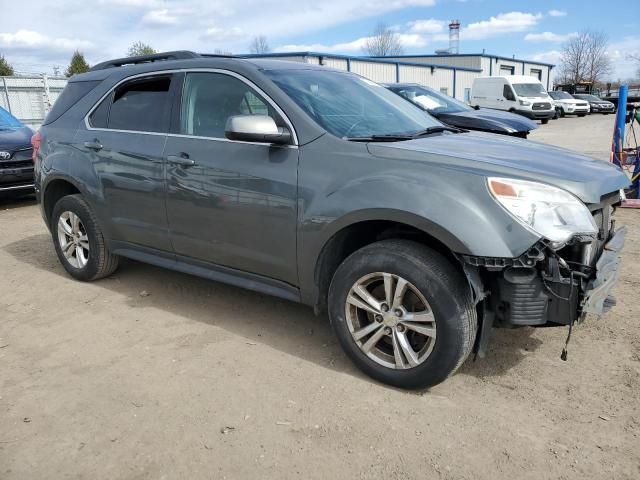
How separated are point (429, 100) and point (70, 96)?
7.05m

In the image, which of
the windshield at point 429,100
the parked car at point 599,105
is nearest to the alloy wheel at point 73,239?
the windshield at point 429,100

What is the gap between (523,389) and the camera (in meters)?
2.99

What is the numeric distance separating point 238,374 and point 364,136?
162 centimetres

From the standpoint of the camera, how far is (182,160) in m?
3.70

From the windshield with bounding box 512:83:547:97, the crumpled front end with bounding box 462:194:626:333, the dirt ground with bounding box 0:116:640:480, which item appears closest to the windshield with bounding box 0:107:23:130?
the dirt ground with bounding box 0:116:640:480

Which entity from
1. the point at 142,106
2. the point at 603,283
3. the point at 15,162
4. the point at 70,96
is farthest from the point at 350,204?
the point at 15,162

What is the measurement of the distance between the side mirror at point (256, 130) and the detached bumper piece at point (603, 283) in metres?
A: 1.83

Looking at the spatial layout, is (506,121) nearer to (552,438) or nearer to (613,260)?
(613,260)

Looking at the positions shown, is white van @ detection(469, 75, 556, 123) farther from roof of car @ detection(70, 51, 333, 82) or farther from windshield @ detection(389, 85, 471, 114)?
roof of car @ detection(70, 51, 333, 82)

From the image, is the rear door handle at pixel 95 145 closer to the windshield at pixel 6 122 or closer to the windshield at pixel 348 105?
the windshield at pixel 348 105

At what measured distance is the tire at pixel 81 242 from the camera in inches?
180

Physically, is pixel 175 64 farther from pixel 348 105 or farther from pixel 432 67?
pixel 432 67

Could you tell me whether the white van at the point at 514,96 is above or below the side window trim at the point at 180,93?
below

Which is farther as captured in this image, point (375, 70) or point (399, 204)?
point (375, 70)
